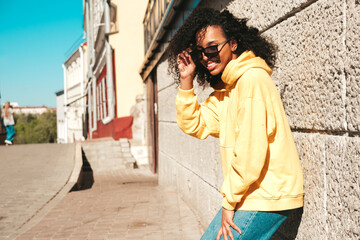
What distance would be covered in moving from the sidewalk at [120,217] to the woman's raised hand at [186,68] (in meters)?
2.60

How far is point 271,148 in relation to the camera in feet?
5.91

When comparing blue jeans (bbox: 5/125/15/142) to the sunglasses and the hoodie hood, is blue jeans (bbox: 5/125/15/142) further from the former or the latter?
the hoodie hood

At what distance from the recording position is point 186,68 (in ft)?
7.42

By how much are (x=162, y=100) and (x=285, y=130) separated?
245 inches

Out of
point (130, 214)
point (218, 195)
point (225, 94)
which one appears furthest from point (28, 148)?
point (225, 94)

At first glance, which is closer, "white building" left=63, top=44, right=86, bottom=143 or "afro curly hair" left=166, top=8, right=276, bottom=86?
"afro curly hair" left=166, top=8, right=276, bottom=86

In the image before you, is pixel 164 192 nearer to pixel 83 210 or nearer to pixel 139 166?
pixel 83 210

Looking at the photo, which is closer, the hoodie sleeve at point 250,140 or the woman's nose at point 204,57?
the hoodie sleeve at point 250,140

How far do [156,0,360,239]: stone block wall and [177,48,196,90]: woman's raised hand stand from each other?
62cm

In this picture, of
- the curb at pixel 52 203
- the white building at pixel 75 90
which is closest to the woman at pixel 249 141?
the curb at pixel 52 203

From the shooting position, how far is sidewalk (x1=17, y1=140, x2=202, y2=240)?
4.61 metres

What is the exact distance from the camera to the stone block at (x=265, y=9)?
7.40ft

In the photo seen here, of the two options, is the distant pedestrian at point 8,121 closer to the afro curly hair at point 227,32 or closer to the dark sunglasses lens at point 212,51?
the afro curly hair at point 227,32

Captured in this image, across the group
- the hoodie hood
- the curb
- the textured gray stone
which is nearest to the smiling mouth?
the hoodie hood
